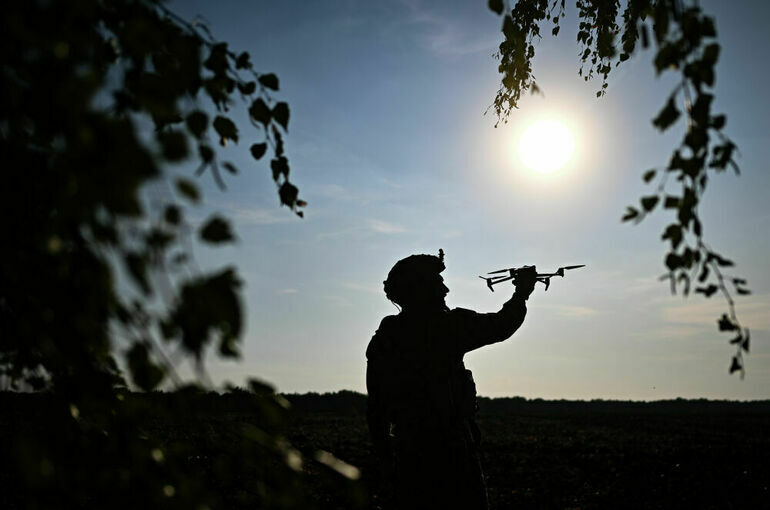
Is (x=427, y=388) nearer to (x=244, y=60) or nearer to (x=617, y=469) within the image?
(x=244, y=60)

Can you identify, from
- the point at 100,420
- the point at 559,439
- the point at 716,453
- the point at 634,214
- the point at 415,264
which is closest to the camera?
the point at 634,214

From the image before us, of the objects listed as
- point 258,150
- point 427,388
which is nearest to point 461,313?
point 427,388

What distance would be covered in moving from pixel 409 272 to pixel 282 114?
112 inches

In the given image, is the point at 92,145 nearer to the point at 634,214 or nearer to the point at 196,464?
the point at 634,214

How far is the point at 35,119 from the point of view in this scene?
1.39 m

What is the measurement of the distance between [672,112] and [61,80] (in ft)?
5.22

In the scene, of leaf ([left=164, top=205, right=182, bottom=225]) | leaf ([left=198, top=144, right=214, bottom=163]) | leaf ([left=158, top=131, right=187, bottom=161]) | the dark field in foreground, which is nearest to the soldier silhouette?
leaf ([left=198, top=144, right=214, bottom=163])

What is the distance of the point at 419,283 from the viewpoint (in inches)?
198

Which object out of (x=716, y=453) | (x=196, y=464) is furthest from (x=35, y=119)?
(x=716, y=453)

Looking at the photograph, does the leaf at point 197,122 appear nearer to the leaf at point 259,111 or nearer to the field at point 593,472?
the leaf at point 259,111

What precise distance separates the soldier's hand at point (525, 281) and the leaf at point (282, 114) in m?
3.31

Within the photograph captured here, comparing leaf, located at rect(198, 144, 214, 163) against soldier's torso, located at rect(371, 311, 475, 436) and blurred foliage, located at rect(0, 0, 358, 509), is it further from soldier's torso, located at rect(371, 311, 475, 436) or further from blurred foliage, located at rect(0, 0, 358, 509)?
soldier's torso, located at rect(371, 311, 475, 436)

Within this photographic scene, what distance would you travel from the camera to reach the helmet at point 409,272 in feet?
16.5

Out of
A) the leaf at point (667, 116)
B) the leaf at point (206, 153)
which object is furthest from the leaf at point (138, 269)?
the leaf at point (667, 116)
